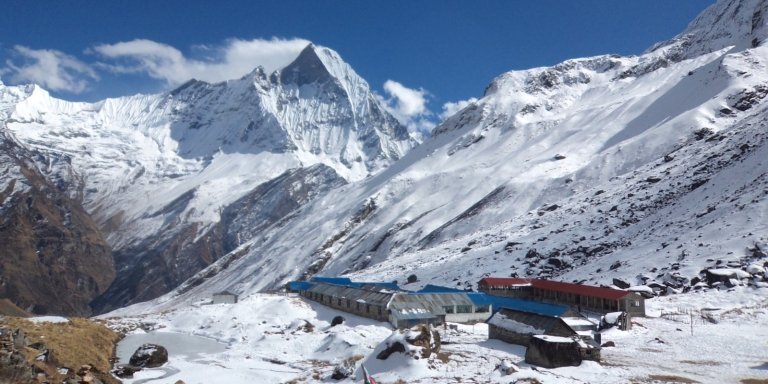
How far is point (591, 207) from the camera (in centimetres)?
9650

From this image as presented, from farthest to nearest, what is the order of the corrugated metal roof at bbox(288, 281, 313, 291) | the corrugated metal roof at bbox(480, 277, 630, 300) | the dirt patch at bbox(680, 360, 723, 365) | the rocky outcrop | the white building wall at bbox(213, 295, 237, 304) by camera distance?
the corrugated metal roof at bbox(288, 281, 313, 291)
the white building wall at bbox(213, 295, 237, 304)
the corrugated metal roof at bbox(480, 277, 630, 300)
the rocky outcrop
the dirt patch at bbox(680, 360, 723, 365)

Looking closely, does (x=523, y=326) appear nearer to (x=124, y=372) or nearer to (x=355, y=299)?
(x=355, y=299)

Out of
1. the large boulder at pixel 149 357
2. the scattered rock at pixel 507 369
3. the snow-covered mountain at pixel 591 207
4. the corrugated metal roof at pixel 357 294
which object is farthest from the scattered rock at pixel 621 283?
the large boulder at pixel 149 357

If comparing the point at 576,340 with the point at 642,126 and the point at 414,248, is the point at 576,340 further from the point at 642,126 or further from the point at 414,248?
the point at 642,126

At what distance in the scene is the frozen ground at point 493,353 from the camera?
3081 cm

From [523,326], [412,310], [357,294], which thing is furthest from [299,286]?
[523,326]

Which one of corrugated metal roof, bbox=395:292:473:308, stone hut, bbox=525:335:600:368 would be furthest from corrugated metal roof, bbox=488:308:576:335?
corrugated metal roof, bbox=395:292:473:308

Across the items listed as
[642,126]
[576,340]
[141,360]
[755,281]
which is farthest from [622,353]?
[642,126]

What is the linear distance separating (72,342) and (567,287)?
143 ft

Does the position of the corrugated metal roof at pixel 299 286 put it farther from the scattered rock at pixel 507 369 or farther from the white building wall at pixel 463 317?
the scattered rock at pixel 507 369

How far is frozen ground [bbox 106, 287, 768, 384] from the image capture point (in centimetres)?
3081

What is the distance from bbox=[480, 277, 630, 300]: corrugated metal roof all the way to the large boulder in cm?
3560

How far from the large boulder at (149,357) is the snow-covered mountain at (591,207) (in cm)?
4587

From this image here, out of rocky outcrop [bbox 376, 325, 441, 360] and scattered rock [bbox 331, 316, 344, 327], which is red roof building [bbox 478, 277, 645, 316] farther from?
rocky outcrop [bbox 376, 325, 441, 360]
